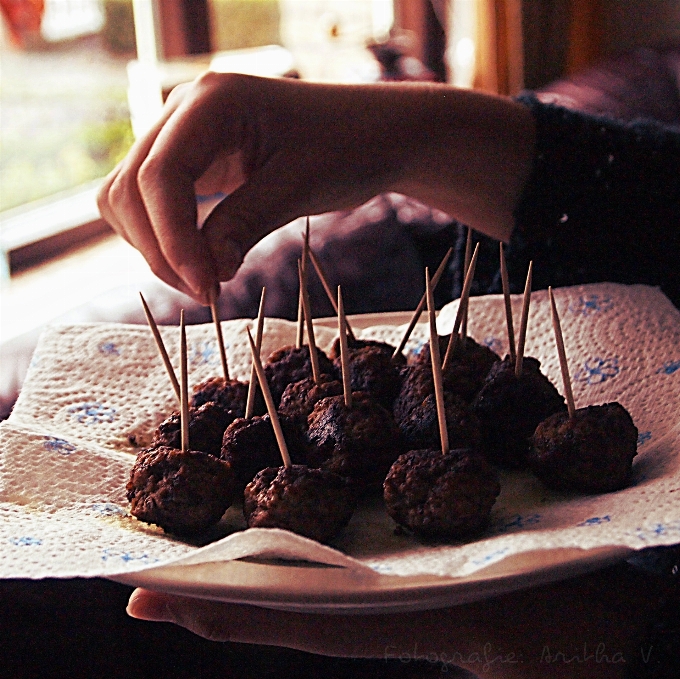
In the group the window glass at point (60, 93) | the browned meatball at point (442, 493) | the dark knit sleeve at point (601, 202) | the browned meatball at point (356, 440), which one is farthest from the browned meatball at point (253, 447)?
the window glass at point (60, 93)

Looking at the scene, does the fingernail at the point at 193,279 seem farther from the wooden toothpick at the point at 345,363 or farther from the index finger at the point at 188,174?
the wooden toothpick at the point at 345,363

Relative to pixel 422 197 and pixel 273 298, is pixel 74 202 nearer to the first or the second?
pixel 273 298

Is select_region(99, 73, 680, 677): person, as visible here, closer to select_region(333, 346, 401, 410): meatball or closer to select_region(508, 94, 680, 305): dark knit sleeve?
select_region(508, 94, 680, 305): dark knit sleeve

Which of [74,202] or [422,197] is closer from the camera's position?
[422,197]

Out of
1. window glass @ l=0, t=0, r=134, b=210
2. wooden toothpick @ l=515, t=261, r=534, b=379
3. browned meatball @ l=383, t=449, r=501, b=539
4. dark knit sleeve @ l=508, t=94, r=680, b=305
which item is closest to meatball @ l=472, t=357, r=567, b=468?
wooden toothpick @ l=515, t=261, r=534, b=379

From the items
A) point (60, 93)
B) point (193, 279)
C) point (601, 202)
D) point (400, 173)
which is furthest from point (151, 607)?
point (60, 93)

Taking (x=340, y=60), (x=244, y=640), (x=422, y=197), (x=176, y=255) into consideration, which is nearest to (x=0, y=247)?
(x=340, y=60)
